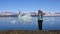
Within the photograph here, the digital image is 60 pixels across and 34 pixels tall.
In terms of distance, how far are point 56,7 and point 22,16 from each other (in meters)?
0.66

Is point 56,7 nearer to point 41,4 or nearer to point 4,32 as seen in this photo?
point 41,4

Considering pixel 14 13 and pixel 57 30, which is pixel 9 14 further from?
pixel 57 30

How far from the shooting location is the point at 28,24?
1261cm

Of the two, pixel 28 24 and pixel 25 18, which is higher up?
pixel 25 18

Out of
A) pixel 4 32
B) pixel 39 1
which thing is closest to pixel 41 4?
pixel 39 1

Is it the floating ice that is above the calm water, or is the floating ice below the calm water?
above

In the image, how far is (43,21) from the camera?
12609mm

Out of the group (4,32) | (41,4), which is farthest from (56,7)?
(4,32)

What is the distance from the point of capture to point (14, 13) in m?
12.6

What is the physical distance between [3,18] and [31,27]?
55 centimetres

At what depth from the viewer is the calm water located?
496 inches

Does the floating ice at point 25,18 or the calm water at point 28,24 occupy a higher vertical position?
the floating ice at point 25,18

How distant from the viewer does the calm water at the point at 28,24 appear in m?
12.6

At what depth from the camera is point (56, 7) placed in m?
12.6
